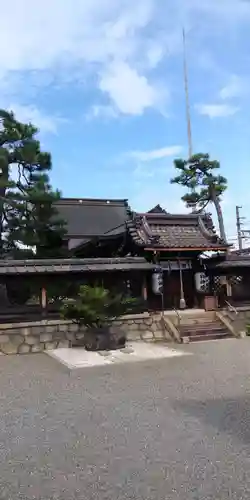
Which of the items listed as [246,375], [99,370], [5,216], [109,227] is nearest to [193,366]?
[246,375]

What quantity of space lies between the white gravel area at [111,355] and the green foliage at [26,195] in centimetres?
486

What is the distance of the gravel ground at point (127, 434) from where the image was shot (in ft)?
12.5

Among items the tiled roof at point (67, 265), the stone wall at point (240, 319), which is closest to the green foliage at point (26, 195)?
the tiled roof at point (67, 265)

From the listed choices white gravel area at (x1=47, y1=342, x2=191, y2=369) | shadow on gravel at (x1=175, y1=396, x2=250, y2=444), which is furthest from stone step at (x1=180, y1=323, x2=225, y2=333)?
shadow on gravel at (x1=175, y1=396, x2=250, y2=444)

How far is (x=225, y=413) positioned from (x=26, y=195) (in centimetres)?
1157

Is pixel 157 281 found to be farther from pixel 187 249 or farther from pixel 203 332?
pixel 203 332

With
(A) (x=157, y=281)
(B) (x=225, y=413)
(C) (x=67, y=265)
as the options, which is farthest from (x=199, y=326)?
(B) (x=225, y=413)

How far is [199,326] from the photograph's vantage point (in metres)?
14.6

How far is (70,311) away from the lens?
12.3 metres

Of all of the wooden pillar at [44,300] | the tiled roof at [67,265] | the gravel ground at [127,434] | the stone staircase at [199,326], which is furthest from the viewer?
the stone staircase at [199,326]

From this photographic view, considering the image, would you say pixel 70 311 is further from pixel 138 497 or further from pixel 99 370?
pixel 138 497

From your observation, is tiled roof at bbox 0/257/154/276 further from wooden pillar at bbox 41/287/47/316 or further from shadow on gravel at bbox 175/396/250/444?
shadow on gravel at bbox 175/396/250/444

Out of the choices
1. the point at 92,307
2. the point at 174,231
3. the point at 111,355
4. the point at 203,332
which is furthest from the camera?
the point at 174,231

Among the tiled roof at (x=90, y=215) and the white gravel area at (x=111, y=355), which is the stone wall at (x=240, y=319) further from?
the tiled roof at (x=90, y=215)
